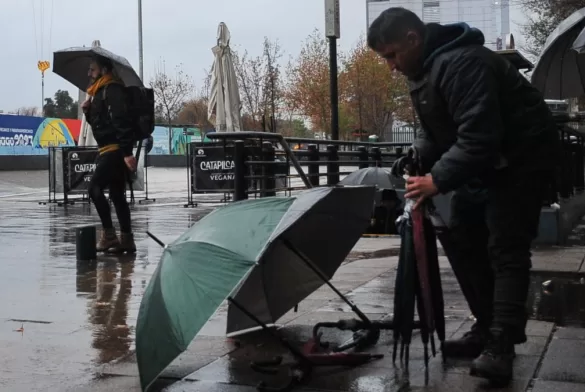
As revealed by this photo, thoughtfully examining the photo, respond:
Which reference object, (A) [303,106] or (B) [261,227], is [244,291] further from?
(A) [303,106]

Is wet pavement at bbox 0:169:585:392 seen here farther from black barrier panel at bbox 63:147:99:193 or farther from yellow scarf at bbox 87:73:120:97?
black barrier panel at bbox 63:147:99:193

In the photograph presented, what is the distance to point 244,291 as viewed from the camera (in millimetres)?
4238

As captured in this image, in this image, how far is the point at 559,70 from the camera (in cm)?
1037

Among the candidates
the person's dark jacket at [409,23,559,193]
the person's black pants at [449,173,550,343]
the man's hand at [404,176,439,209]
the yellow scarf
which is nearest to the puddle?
the person's black pants at [449,173,550,343]

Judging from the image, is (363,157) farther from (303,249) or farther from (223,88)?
(303,249)

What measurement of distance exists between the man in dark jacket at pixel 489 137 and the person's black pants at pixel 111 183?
532cm

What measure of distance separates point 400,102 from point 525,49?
13.3 metres

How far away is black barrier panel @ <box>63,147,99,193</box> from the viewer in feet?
60.1

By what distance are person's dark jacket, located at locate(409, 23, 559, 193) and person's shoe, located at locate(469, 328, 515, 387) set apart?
29.7 inches

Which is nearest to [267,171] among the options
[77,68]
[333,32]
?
[77,68]

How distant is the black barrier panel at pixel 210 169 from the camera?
17.5m

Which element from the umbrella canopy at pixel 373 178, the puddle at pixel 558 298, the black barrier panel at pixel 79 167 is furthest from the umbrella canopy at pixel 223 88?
the puddle at pixel 558 298

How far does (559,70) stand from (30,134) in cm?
3546

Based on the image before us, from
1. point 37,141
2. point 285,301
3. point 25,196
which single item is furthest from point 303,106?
point 285,301
